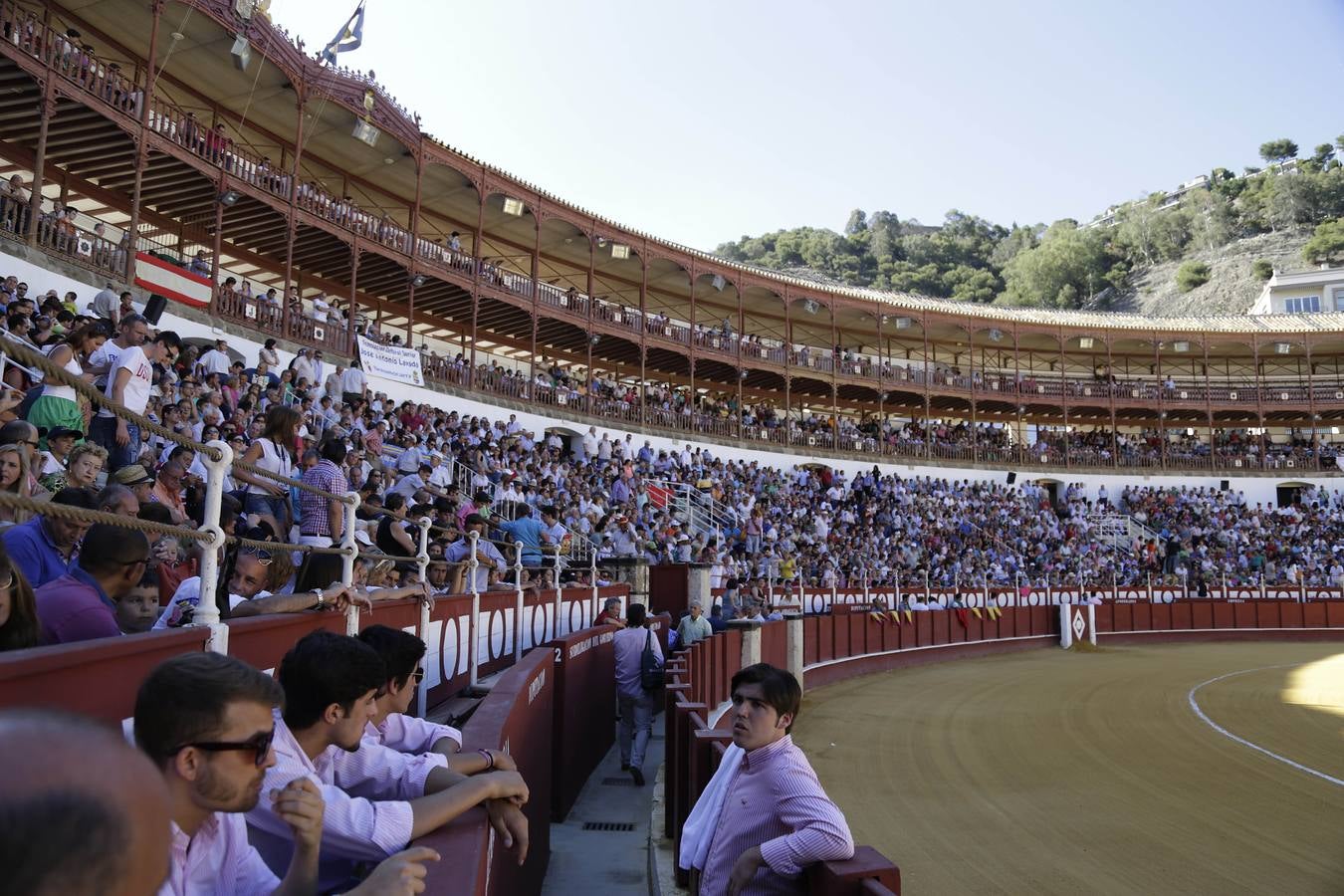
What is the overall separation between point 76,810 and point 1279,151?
12045 cm

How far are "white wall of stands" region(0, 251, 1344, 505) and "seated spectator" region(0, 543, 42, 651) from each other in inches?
544

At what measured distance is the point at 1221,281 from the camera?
243 feet

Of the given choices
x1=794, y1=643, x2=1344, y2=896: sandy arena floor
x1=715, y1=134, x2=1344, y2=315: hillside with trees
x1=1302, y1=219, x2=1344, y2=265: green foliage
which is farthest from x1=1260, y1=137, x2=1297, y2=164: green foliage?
x1=794, y1=643, x2=1344, y2=896: sandy arena floor

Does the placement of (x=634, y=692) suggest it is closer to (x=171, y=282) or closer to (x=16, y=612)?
(x=16, y=612)

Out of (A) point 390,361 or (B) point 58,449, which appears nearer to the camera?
(B) point 58,449

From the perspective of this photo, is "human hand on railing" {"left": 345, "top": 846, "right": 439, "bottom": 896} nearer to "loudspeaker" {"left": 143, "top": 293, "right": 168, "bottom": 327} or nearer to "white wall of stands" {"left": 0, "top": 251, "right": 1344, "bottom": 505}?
"loudspeaker" {"left": 143, "top": 293, "right": 168, "bottom": 327}

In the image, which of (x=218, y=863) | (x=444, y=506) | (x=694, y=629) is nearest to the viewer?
(x=218, y=863)

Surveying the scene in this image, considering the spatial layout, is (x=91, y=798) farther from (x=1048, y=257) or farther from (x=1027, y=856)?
(x=1048, y=257)

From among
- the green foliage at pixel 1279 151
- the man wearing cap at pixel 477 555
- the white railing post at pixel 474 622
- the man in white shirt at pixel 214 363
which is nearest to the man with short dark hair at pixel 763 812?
the white railing post at pixel 474 622

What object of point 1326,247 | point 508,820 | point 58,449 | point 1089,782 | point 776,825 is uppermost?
point 1326,247

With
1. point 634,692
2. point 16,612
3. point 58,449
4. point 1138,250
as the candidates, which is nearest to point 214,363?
point 58,449

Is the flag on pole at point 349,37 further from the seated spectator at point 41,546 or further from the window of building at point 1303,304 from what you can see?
the window of building at point 1303,304

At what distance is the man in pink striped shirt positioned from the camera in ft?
9.66

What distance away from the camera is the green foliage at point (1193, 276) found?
7669 centimetres
